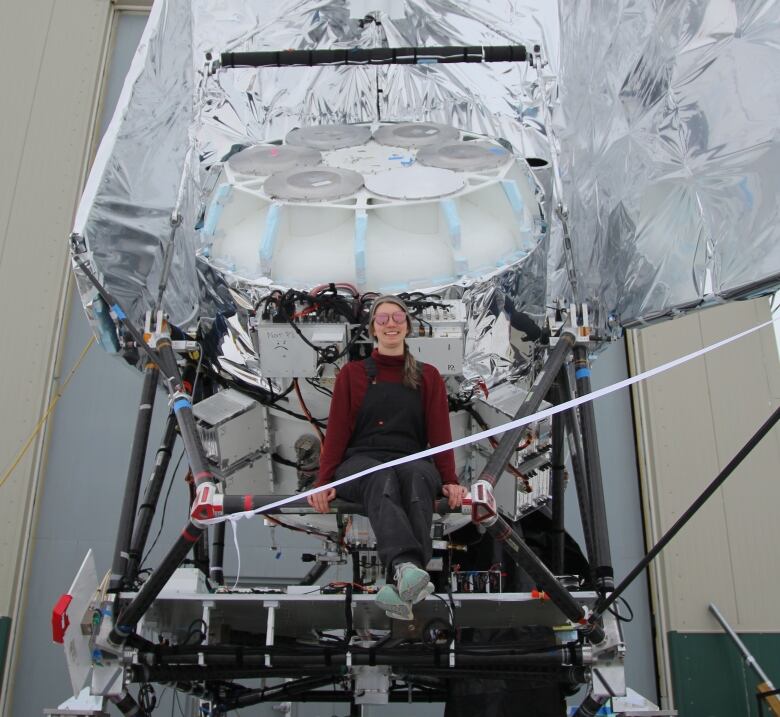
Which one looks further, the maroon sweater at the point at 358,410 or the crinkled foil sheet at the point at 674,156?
the crinkled foil sheet at the point at 674,156

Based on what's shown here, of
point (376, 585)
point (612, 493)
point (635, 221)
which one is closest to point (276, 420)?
point (376, 585)

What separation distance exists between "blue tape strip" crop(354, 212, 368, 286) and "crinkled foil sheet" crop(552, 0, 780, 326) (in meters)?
1.09

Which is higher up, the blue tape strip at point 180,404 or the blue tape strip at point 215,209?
the blue tape strip at point 215,209

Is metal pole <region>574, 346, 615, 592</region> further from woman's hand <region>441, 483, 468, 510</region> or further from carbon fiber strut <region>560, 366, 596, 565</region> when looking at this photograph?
woman's hand <region>441, 483, 468, 510</region>

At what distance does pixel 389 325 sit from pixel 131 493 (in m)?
1.37

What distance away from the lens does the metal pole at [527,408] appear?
3.53 meters

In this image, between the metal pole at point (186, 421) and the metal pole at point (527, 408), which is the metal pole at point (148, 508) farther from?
the metal pole at point (527, 408)

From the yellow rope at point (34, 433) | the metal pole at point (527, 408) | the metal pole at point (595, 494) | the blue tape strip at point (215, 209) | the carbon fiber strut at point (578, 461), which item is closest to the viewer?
the metal pole at point (527, 408)

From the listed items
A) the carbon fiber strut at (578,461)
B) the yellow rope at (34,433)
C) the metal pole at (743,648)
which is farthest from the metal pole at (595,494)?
→ the yellow rope at (34,433)

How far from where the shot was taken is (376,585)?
4340 millimetres

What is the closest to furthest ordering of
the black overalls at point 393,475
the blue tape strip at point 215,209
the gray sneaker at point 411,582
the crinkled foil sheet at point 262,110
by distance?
the gray sneaker at point 411,582, the black overalls at point 393,475, the crinkled foil sheet at point 262,110, the blue tape strip at point 215,209

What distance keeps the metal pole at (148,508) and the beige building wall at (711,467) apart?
5.17m

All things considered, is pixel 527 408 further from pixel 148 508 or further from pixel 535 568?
pixel 148 508

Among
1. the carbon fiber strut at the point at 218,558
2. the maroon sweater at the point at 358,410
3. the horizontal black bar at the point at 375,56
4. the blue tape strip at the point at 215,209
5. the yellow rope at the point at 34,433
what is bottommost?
the carbon fiber strut at the point at 218,558
